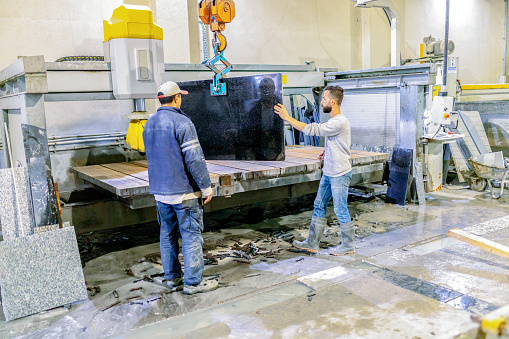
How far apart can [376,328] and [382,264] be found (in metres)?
1.34

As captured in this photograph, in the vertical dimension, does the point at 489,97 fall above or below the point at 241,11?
below

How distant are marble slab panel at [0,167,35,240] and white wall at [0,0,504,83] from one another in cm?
326

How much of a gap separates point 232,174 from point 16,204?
2092 mm

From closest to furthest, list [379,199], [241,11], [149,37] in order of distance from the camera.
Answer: [149,37], [379,199], [241,11]

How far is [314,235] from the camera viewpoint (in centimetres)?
497

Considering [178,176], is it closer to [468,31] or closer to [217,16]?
[217,16]

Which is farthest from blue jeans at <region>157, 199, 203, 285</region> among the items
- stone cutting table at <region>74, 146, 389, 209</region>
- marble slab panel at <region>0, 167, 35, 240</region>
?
marble slab panel at <region>0, 167, 35, 240</region>

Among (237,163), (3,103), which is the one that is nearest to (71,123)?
(3,103)

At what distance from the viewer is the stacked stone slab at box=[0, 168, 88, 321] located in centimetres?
362

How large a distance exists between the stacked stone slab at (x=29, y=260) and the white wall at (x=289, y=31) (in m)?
3.36

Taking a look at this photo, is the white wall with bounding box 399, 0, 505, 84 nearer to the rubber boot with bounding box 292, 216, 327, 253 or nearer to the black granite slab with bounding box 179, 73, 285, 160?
the black granite slab with bounding box 179, 73, 285, 160

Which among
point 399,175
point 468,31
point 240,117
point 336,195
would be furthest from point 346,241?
point 468,31

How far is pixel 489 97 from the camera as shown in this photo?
35.1 ft

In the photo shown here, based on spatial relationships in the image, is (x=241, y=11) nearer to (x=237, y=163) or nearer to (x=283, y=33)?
(x=283, y=33)
